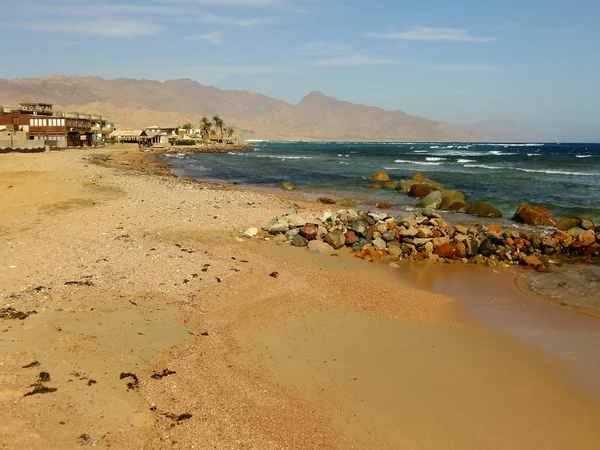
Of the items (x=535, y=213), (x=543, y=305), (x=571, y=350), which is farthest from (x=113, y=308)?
(x=535, y=213)

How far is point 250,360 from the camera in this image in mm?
7625

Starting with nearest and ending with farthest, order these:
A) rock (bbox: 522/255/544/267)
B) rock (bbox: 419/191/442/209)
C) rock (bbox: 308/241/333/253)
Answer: rock (bbox: 522/255/544/267), rock (bbox: 308/241/333/253), rock (bbox: 419/191/442/209)

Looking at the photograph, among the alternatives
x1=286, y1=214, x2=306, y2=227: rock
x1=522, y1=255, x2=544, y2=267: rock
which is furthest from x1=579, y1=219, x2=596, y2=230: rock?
x1=286, y1=214, x2=306, y2=227: rock

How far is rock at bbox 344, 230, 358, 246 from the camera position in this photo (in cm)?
1569

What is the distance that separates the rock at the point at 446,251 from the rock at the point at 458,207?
10.4 m

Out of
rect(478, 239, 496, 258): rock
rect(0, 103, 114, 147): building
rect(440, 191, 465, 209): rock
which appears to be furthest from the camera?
rect(0, 103, 114, 147): building

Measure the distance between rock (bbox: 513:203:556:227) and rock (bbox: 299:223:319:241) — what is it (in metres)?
11.5

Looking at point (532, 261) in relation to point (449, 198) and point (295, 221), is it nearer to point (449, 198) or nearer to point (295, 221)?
point (295, 221)

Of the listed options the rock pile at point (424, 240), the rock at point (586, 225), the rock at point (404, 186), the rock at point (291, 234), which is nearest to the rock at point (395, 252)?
the rock pile at point (424, 240)

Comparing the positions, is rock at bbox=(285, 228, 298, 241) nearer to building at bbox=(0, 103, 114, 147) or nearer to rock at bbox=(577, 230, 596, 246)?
rock at bbox=(577, 230, 596, 246)

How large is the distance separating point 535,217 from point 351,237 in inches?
420

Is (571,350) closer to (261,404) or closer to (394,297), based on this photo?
(394,297)

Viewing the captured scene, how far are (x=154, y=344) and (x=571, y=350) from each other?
7.63 m

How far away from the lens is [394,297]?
36.3 ft
